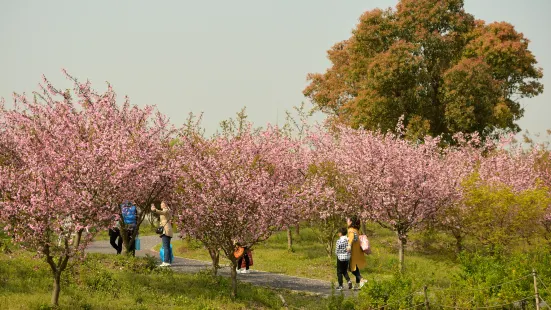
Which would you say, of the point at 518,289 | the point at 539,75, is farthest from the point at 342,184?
the point at 539,75

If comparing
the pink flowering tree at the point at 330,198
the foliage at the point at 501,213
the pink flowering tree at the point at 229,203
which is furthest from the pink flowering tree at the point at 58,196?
the foliage at the point at 501,213

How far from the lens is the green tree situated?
36.4 m

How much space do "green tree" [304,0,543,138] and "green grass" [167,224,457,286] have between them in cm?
993

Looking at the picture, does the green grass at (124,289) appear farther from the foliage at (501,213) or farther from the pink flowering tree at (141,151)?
the foliage at (501,213)

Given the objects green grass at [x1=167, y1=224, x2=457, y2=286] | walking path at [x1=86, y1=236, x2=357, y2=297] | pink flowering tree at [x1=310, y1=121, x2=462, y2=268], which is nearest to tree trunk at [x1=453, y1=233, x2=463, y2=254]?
green grass at [x1=167, y1=224, x2=457, y2=286]

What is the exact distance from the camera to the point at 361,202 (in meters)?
22.5

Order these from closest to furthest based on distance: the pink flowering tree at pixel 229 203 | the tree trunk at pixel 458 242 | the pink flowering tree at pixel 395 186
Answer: the pink flowering tree at pixel 229 203 < the pink flowering tree at pixel 395 186 < the tree trunk at pixel 458 242

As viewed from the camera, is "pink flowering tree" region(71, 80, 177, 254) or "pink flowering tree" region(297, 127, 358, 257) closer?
"pink flowering tree" region(71, 80, 177, 254)

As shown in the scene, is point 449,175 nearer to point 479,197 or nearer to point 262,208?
point 479,197

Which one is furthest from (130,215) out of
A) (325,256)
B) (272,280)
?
(325,256)

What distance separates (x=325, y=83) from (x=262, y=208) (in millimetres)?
33024

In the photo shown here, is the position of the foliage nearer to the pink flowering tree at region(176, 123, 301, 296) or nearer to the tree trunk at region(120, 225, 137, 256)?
the pink flowering tree at region(176, 123, 301, 296)

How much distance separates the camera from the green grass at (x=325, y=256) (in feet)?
70.0

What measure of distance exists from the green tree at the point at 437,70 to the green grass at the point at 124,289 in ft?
72.7
